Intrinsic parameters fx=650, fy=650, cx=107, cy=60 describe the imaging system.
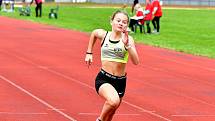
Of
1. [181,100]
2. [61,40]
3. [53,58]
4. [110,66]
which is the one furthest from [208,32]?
[110,66]

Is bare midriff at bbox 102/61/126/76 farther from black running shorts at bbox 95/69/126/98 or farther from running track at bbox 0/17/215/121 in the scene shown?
running track at bbox 0/17/215/121

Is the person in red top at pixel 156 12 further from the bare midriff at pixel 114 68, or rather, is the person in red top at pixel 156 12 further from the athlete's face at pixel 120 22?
the athlete's face at pixel 120 22

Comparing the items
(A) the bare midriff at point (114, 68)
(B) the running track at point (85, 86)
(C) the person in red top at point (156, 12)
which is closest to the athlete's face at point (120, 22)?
(A) the bare midriff at point (114, 68)

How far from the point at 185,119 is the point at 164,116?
Result: 0.37m

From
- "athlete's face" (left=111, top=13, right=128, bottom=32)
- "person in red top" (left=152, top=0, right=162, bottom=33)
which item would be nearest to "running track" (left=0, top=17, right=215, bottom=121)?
"athlete's face" (left=111, top=13, right=128, bottom=32)

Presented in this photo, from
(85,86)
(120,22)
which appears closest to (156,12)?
(85,86)

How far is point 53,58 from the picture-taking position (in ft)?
61.2

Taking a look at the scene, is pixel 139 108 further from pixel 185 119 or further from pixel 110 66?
pixel 110 66

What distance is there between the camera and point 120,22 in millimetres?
7918

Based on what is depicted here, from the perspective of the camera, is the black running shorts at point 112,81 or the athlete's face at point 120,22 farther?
the black running shorts at point 112,81

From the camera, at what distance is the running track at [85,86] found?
35.3 feet

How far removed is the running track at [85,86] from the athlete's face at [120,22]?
262 cm

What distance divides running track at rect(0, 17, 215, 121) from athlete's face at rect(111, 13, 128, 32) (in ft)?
8.58

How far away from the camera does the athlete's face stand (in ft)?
25.9
